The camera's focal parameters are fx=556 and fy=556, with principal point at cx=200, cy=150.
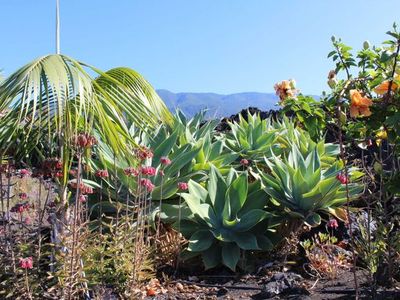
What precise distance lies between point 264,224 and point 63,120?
1.92 m

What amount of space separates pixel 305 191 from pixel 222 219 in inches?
26.6

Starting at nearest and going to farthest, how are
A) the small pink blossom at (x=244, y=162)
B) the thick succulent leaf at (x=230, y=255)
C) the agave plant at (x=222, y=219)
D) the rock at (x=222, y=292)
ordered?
the rock at (x=222, y=292), the thick succulent leaf at (x=230, y=255), the agave plant at (x=222, y=219), the small pink blossom at (x=244, y=162)

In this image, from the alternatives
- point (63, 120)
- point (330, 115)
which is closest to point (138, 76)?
point (63, 120)

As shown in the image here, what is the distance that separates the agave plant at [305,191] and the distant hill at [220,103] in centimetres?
57

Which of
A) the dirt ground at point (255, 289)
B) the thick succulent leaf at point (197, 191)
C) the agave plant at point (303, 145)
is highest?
the agave plant at point (303, 145)

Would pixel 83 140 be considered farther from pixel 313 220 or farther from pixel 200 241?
pixel 313 220

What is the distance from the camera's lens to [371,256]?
3.01m

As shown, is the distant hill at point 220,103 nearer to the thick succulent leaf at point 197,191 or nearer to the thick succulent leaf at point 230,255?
the thick succulent leaf at point 197,191

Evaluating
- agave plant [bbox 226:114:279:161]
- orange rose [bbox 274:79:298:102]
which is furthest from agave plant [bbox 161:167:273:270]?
agave plant [bbox 226:114:279:161]

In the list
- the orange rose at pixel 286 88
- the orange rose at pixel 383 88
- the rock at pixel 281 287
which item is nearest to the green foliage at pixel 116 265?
the rock at pixel 281 287

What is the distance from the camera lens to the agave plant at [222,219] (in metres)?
3.88

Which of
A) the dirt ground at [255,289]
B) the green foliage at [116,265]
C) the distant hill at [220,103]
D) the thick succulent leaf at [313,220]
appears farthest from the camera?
the distant hill at [220,103]

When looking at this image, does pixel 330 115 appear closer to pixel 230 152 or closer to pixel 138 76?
pixel 138 76

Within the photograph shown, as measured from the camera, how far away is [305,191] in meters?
4.16
